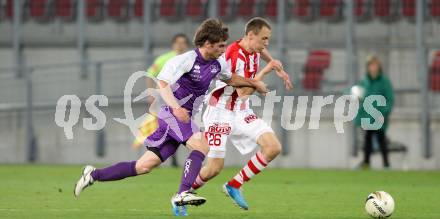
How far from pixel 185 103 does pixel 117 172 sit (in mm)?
916

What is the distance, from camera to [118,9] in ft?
76.6

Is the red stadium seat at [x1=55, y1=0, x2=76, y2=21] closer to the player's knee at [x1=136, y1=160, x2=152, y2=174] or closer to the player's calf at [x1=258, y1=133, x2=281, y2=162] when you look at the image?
the player's calf at [x1=258, y1=133, x2=281, y2=162]

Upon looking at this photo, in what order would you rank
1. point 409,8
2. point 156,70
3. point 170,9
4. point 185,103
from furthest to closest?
point 170,9 < point 409,8 < point 156,70 < point 185,103

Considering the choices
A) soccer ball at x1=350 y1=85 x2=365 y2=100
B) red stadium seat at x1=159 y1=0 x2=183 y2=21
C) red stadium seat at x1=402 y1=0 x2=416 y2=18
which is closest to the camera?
soccer ball at x1=350 y1=85 x2=365 y2=100

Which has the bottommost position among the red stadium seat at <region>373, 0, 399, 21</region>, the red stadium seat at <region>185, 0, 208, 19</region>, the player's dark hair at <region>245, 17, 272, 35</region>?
the red stadium seat at <region>185, 0, 208, 19</region>

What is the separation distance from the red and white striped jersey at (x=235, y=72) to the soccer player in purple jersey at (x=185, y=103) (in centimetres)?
83

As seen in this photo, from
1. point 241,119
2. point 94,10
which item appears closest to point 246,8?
point 94,10

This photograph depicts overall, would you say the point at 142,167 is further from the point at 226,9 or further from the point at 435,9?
the point at 226,9

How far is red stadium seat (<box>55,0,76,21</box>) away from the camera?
23312mm

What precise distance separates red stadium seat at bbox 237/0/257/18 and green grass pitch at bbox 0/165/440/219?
5.32 meters

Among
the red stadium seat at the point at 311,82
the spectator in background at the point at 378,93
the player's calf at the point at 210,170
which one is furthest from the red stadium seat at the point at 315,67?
the player's calf at the point at 210,170

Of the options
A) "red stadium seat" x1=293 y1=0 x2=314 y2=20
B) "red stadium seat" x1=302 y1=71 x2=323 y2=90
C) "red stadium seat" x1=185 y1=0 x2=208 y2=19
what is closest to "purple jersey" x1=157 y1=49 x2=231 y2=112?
"red stadium seat" x1=302 y1=71 x2=323 y2=90

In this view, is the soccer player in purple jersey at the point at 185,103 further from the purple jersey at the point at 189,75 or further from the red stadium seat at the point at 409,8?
the red stadium seat at the point at 409,8

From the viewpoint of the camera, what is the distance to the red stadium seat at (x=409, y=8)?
2142 centimetres
